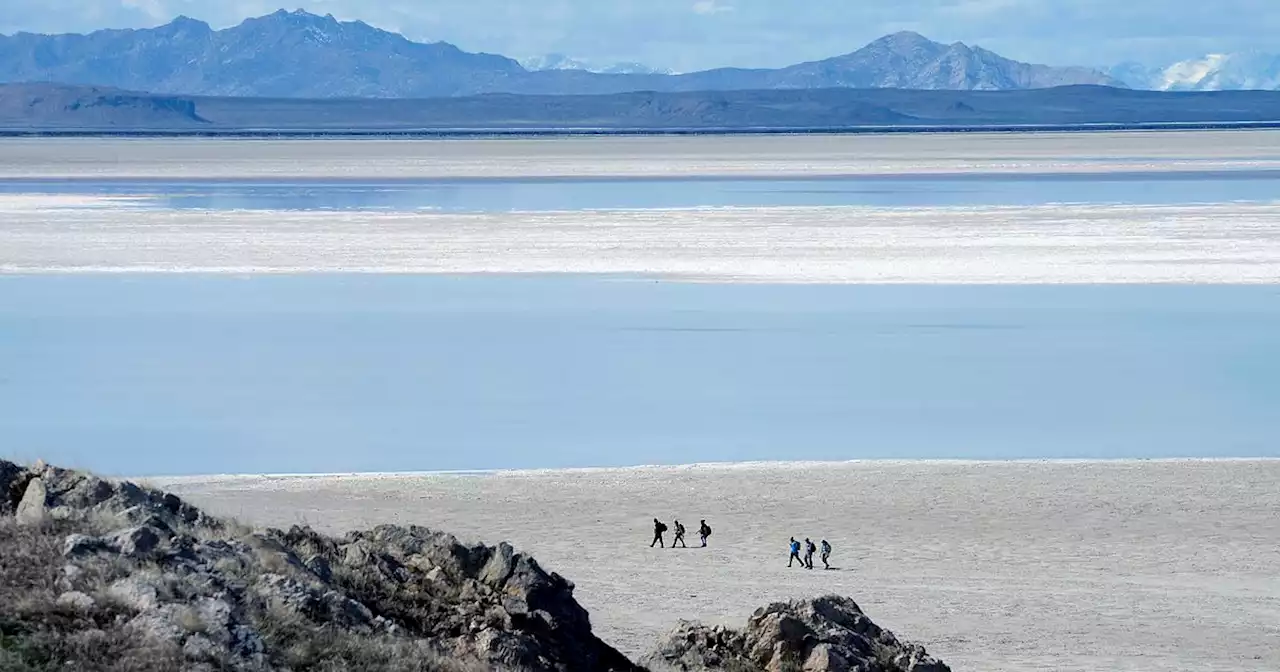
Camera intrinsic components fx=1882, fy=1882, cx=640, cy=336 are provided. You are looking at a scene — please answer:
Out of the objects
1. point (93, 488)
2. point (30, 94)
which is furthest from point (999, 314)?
point (30, 94)

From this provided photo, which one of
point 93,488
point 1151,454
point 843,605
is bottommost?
point 1151,454

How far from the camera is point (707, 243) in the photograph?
107 ft

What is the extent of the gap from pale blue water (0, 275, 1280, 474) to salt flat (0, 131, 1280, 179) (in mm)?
33544

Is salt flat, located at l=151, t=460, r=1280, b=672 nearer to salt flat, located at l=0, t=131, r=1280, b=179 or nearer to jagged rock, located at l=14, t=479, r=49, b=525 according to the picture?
jagged rock, located at l=14, t=479, r=49, b=525

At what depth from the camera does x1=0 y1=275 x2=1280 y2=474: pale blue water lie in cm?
1569

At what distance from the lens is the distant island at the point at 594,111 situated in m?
166

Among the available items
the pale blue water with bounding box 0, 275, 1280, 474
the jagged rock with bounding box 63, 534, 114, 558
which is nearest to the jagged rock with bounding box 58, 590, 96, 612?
the jagged rock with bounding box 63, 534, 114, 558

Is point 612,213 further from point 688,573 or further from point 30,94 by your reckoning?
point 30,94

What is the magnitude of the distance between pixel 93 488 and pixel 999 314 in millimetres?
18902

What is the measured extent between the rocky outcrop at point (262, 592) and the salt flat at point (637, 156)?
52670mm

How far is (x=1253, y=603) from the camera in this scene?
1000cm

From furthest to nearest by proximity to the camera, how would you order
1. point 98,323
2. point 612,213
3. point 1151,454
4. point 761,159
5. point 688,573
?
point 761,159, point 612,213, point 98,323, point 1151,454, point 688,573

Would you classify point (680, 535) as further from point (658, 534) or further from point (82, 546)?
point (82, 546)

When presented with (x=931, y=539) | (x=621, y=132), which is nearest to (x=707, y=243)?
(x=931, y=539)
